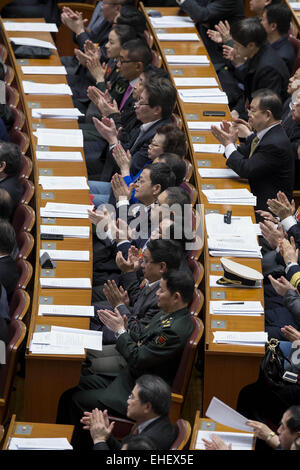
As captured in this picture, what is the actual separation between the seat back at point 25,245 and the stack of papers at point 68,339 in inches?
20.3

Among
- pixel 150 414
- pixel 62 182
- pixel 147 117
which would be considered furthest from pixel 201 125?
pixel 150 414

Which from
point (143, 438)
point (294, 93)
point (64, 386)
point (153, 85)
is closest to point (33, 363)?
point (64, 386)

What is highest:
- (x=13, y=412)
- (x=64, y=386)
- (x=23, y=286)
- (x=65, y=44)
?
(x=65, y=44)

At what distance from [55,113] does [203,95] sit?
3.03ft

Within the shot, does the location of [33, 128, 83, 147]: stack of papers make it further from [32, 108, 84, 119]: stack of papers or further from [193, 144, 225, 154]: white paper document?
[193, 144, 225, 154]: white paper document

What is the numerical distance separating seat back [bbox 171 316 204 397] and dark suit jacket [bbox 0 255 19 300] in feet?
3.06

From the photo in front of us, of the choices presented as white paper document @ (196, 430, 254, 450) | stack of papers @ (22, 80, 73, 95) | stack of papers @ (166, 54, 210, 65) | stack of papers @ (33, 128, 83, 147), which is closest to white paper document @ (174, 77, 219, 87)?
stack of papers @ (166, 54, 210, 65)

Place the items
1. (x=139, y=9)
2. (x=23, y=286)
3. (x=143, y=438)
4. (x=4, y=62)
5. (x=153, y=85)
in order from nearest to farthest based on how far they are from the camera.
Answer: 1. (x=143, y=438)
2. (x=23, y=286)
3. (x=153, y=85)
4. (x=4, y=62)
5. (x=139, y=9)

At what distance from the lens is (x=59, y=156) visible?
528 centimetres

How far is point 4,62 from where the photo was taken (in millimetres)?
6270

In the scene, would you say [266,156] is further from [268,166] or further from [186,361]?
[186,361]

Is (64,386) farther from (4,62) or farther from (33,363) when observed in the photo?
(4,62)

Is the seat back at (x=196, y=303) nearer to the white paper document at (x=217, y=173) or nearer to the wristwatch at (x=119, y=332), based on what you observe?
the wristwatch at (x=119, y=332)
